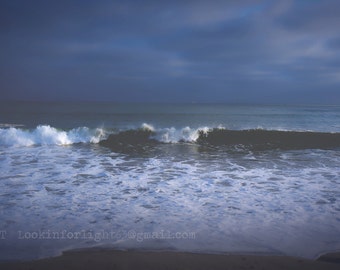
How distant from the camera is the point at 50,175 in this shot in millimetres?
8547

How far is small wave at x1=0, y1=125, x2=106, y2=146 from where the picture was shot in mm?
15891

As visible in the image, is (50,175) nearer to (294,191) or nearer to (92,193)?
(92,193)

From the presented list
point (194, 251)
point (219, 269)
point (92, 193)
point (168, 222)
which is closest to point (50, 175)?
point (92, 193)

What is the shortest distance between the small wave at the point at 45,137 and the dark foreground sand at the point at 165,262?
44.2 ft

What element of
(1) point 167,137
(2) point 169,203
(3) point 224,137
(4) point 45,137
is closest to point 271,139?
(3) point 224,137

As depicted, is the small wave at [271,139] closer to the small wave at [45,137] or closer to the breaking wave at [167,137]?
the breaking wave at [167,137]

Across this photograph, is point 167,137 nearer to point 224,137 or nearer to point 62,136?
point 224,137

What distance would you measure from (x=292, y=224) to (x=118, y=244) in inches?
119

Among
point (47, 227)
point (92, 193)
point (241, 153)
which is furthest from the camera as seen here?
point (241, 153)

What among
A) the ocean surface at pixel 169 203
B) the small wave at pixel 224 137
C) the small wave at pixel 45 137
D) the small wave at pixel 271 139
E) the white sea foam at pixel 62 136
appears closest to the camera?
the ocean surface at pixel 169 203

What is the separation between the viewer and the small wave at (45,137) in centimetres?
1589

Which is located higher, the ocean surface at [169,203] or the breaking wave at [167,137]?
the breaking wave at [167,137]

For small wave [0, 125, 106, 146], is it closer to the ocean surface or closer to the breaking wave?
the breaking wave

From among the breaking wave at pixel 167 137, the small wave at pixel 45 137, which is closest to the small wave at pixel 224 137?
the breaking wave at pixel 167 137
